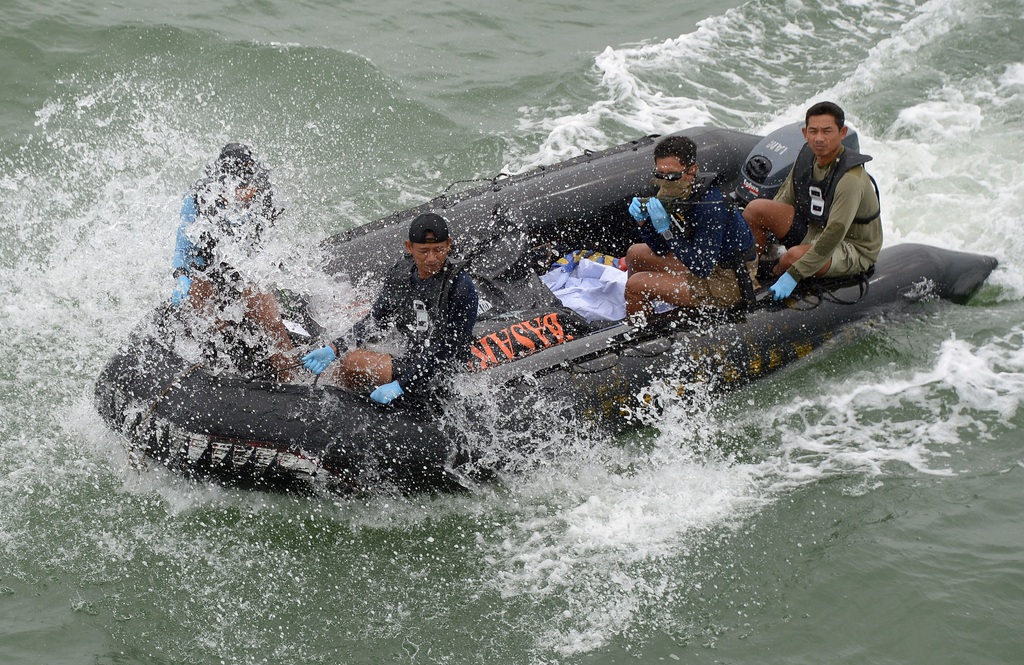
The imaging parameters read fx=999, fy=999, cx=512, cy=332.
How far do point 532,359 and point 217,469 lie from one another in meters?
1.78

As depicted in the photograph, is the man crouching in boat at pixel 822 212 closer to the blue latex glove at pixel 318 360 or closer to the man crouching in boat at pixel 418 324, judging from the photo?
the man crouching in boat at pixel 418 324

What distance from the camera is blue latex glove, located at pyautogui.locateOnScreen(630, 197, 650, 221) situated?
215 inches

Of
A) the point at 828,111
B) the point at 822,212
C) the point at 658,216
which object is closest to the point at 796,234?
the point at 822,212

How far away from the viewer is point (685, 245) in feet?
18.6

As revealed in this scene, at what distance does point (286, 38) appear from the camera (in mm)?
10688

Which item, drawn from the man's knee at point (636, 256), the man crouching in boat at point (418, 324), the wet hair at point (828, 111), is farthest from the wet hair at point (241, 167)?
the wet hair at point (828, 111)

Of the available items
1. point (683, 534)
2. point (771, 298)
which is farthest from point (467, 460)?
point (771, 298)

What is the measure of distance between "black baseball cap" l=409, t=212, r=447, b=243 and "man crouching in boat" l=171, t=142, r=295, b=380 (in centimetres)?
123

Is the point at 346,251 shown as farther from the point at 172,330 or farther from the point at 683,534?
the point at 683,534

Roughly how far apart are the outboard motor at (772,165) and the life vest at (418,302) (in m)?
Answer: 2.65

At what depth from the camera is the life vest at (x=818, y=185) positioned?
229 inches

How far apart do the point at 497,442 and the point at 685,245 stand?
157 cm

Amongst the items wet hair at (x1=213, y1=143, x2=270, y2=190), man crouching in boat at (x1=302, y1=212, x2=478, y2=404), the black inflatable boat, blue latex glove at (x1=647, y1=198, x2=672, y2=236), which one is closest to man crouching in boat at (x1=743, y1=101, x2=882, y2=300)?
the black inflatable boat

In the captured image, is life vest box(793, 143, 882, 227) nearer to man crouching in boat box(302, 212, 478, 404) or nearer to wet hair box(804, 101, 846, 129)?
wet hair box(804, 101, 846, 129)
